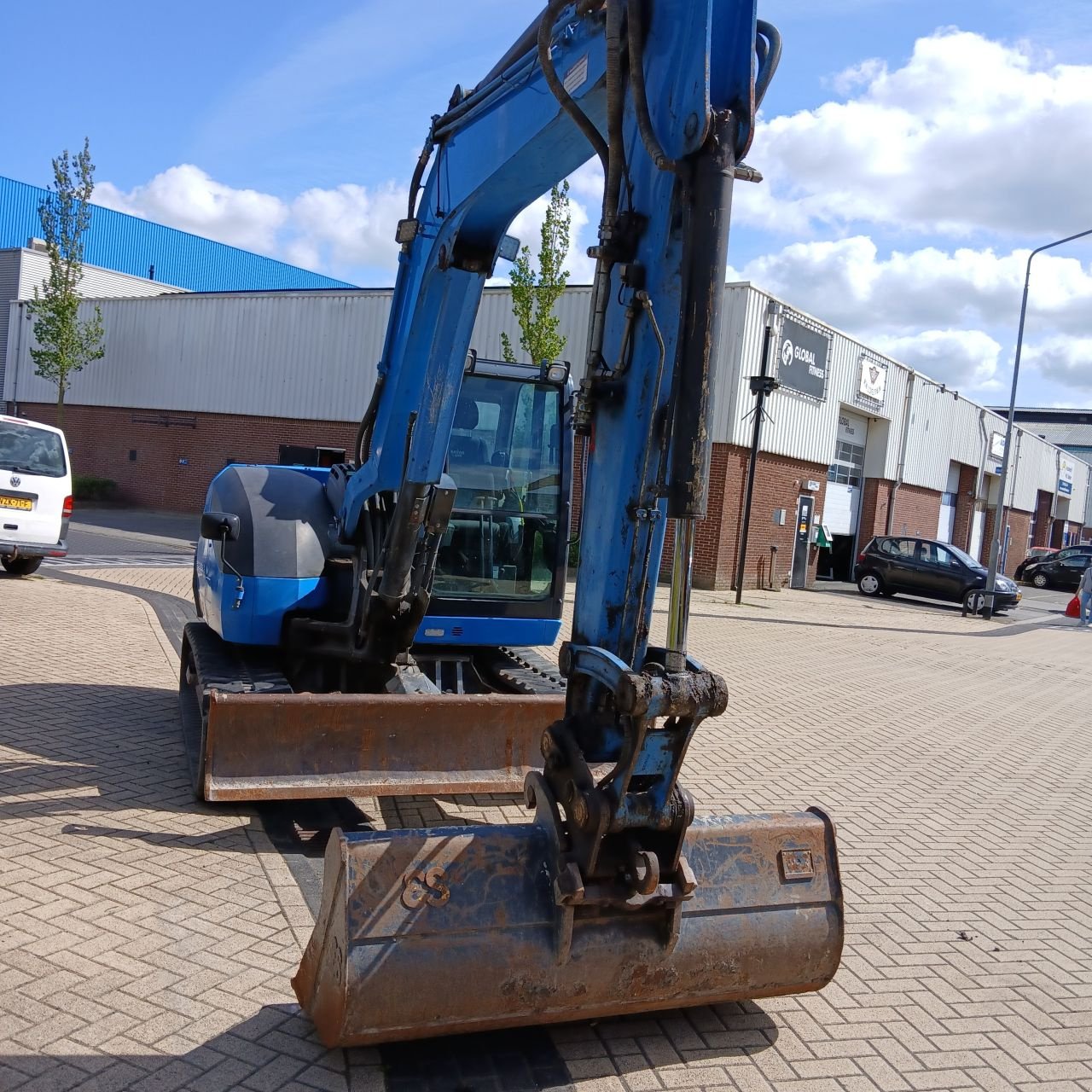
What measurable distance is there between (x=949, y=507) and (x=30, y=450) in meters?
33.5

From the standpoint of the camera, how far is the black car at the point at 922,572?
2592 cm

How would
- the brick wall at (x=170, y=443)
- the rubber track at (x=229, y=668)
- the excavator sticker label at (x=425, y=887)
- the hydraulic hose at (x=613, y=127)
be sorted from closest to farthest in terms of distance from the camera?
the excavator sticker label at (x=425, y=887), the hydraulic hose at (x=613, y=127), the rubber track at (x=229, y=668), the brick wall at (x=170, y=443)

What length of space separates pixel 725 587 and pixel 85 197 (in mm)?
20121

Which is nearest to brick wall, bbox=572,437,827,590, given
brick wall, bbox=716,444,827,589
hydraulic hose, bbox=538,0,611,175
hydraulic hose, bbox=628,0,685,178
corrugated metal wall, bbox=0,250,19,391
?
brick wall, bbox=716,444,827,589

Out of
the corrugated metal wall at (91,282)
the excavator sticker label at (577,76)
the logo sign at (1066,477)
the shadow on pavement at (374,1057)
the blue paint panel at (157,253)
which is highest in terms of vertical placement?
the blue paint panel at (157,253)

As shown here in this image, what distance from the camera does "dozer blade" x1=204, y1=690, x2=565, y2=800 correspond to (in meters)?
5.27

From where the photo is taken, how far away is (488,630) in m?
6.91

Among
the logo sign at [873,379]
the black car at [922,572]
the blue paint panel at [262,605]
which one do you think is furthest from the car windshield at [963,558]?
the blue paint panel at [262,605]

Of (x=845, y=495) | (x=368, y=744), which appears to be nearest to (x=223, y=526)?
(x=368, y=744)

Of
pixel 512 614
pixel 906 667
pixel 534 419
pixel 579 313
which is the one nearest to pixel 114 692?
pixel 512 614

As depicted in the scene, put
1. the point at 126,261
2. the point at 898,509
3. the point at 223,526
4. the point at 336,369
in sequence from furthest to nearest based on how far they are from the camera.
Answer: the point at 126,261 < the point at 898,509 < the point at 336,369 < the point at 223,526

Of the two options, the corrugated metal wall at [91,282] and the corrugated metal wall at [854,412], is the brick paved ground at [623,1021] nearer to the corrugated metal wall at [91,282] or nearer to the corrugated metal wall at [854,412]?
the corrugated metal wall at [854,412]

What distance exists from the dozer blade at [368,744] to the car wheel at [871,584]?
2279 cm

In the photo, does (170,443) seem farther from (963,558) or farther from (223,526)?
(223,526)
